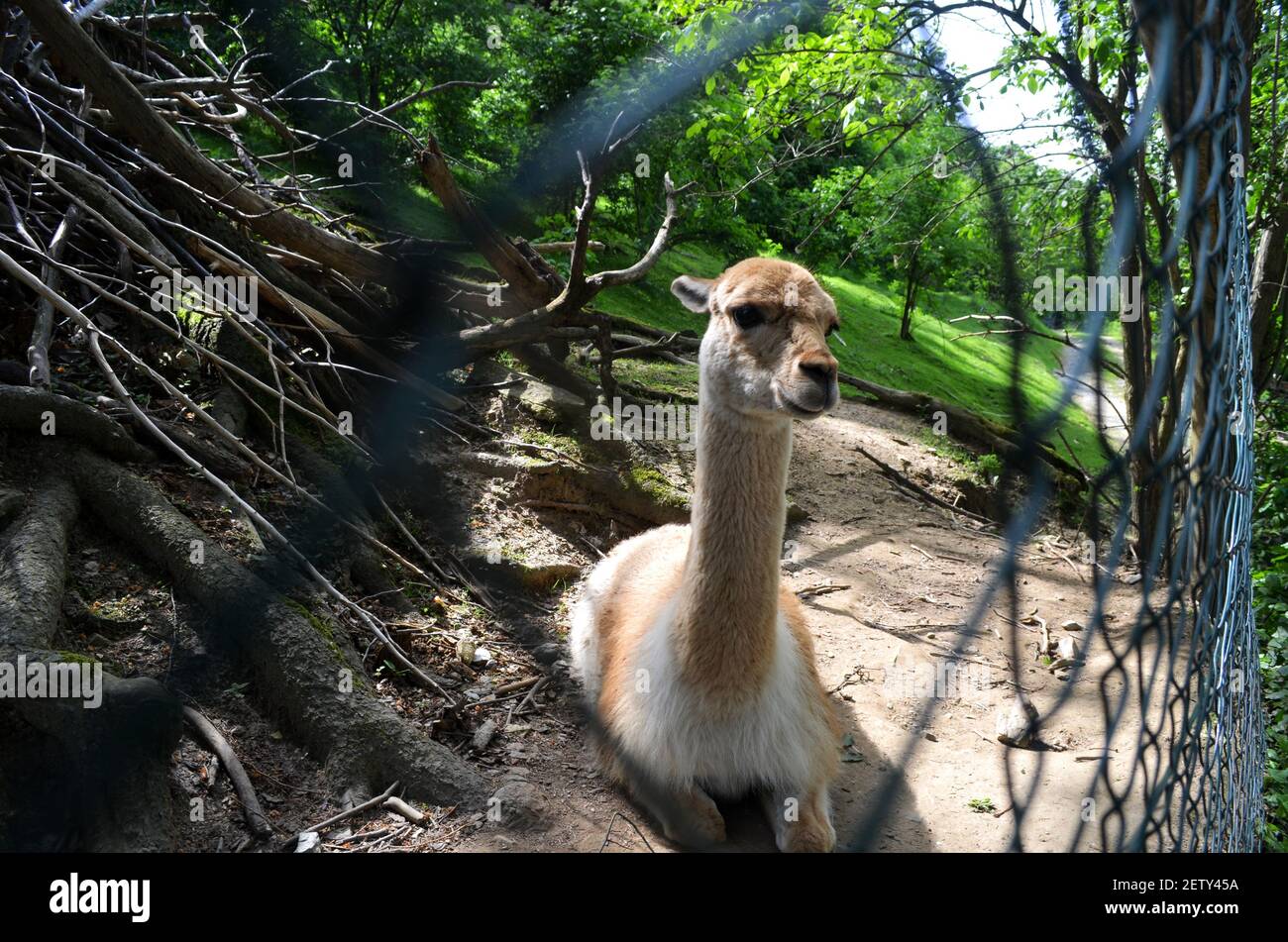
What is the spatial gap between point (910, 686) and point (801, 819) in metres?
1.85

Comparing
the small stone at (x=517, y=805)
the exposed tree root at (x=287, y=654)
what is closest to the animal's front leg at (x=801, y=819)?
the small stone at (x=517, y=805)

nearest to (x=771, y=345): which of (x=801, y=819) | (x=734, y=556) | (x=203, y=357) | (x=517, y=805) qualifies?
(x=734, y=556)

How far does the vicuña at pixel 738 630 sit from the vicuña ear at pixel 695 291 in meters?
0.45

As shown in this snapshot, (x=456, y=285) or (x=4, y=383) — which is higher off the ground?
(x=456, y=285)

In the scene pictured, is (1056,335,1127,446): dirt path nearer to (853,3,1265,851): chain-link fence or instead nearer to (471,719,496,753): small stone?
(853,3,1265,851): chain-link fence

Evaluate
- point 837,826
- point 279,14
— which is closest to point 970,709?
point 837,826

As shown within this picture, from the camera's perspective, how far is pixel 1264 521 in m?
6.06

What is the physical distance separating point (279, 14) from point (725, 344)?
357 inches

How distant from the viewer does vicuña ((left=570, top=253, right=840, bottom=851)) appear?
3637 mm

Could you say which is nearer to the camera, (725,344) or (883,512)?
(725,344)

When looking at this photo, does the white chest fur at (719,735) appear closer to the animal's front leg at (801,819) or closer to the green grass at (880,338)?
the animal's front leg at (801,819)

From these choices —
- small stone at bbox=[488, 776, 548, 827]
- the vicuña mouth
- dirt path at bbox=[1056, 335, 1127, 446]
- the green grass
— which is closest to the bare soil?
small stone at bbox=[488, 776, 548, 827]

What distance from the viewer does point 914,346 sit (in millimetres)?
16094
